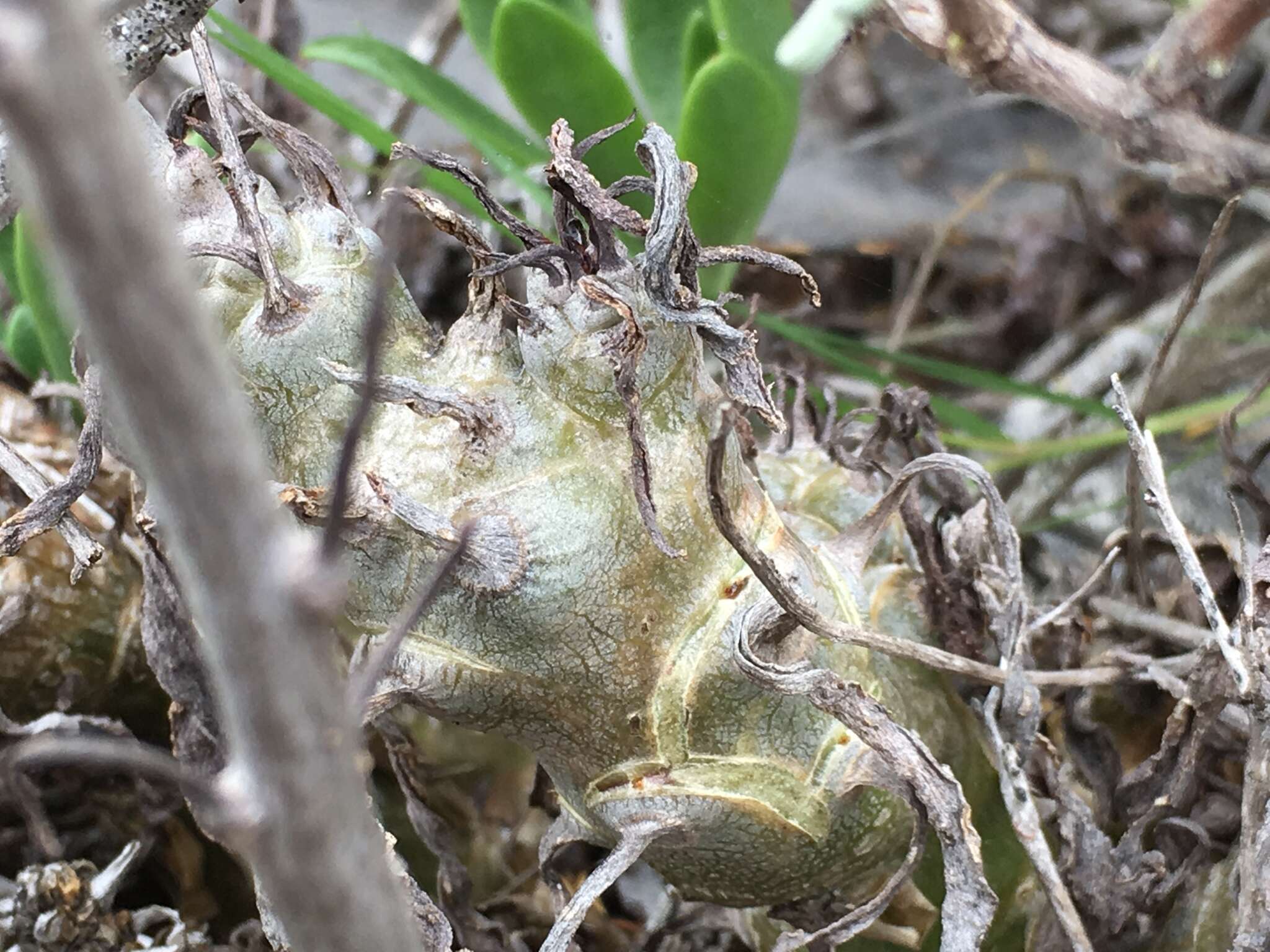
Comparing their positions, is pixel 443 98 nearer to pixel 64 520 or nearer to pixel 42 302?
pixel 42 302

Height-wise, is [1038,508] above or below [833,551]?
below

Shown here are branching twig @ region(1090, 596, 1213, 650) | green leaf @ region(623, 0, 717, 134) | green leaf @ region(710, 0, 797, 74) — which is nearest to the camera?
branching twig @ region(1090, 596, 1213, 650)

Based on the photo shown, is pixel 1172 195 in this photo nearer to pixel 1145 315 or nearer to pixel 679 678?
pixel 1145 315

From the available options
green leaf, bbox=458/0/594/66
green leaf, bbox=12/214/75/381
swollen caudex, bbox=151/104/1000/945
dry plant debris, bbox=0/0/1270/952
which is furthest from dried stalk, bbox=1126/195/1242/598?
green leaf, bbox=12/214/75/381

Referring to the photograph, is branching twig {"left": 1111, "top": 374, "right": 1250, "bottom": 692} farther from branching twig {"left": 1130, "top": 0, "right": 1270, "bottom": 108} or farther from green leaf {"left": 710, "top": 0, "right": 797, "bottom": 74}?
green leaf {"left": 710, "top": 0, "right": 797, "bottom": 74}

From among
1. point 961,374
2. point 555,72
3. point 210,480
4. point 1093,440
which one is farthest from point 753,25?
point 210,480

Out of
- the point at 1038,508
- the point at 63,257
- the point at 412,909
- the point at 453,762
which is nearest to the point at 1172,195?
the point at 1038,508
